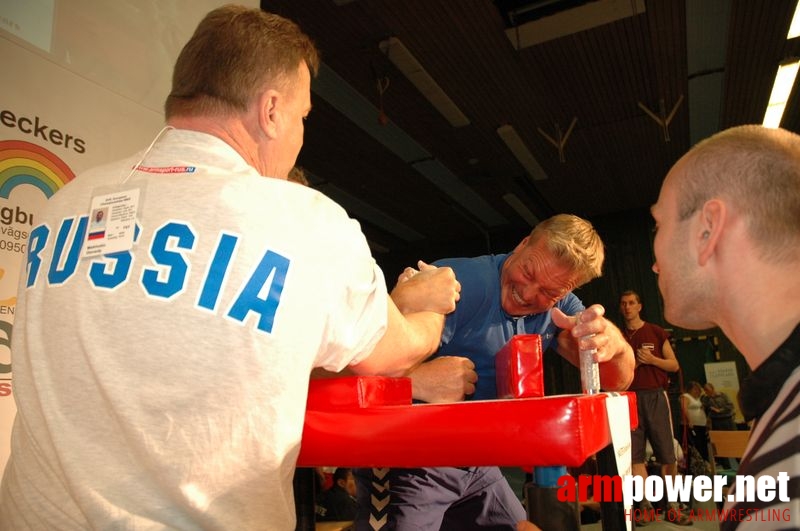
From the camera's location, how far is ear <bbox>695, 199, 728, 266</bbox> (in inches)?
44.3

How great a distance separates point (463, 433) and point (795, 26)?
18.9 ft

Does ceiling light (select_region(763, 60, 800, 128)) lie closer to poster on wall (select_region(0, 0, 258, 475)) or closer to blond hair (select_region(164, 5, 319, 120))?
poster on wall (select_region(0, 0, 258, 475))

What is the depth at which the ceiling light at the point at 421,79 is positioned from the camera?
496 cm

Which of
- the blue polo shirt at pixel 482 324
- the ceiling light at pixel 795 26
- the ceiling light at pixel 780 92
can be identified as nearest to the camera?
the blue polo shirt at pixel 482 324

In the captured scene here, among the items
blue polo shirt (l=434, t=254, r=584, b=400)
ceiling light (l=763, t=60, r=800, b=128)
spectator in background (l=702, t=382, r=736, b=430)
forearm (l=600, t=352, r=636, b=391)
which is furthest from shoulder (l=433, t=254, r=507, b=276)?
spectator in background (l=702, t=382, r=736, b=430)

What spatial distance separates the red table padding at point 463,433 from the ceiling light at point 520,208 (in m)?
7.98

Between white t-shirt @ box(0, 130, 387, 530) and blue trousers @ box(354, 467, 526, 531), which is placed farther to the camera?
blue trousers @ box(354, 467, 526, 531)

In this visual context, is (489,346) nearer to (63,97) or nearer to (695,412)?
(63,97)

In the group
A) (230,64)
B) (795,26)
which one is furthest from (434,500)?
(795,26)

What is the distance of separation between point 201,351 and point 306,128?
5814 mm

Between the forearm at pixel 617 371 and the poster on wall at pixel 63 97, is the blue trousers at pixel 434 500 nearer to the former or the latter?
the forearm at pixel 617 371

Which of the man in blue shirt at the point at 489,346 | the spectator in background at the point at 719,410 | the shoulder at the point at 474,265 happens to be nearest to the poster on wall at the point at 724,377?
the spectator in background at the point at 719,410

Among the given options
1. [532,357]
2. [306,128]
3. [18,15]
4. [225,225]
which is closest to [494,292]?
[532,357]

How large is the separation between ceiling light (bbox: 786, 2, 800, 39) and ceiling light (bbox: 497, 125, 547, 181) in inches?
107
